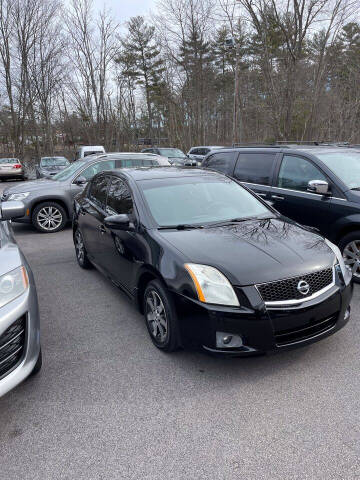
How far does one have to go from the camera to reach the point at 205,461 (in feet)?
7.18

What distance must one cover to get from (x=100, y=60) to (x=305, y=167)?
29591mm

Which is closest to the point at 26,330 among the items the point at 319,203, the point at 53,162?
the point at 319,203

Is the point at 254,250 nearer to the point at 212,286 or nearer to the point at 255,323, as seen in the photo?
the point at 212,286

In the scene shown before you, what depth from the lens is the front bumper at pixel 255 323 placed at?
2.72 metres

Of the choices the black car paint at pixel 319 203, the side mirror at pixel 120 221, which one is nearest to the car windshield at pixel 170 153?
the black car paint at pixel 319 203

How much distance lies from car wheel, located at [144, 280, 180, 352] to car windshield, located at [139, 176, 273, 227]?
2.31 feet

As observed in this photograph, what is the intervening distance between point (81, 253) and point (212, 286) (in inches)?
137

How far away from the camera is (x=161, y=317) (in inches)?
129

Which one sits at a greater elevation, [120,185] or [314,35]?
[314,35]

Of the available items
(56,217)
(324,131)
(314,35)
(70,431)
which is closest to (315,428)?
(70,431)

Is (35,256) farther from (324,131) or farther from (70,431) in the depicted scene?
(324,131)

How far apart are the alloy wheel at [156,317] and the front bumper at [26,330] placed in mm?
1041

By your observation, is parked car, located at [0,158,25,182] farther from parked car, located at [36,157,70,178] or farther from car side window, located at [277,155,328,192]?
car side window, located at [277,155,328,192]

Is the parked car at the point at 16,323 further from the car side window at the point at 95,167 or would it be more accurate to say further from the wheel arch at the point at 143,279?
the car side window at the point at 95,167
